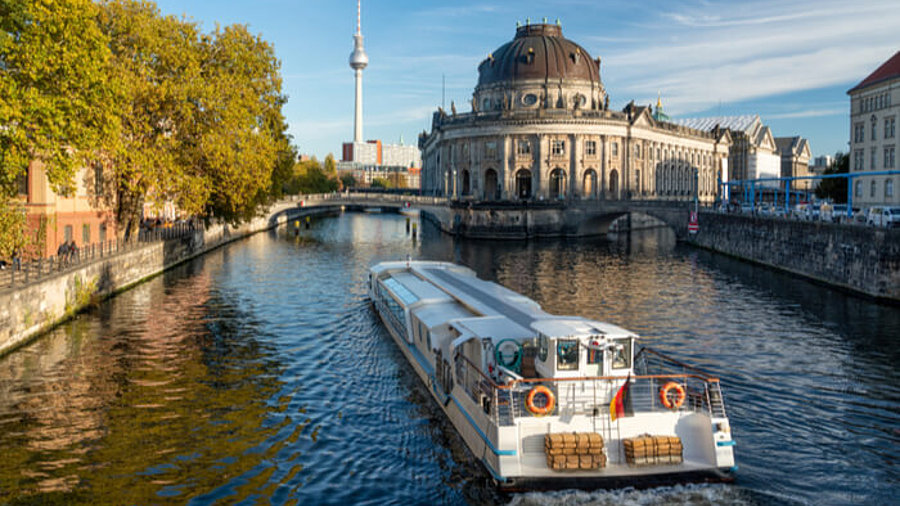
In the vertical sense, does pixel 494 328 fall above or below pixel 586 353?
above

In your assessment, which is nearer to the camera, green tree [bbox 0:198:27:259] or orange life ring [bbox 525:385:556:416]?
orange life ring [bbox 525:385:556:416]

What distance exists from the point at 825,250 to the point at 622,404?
134 feet

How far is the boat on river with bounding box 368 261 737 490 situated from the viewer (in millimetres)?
17844

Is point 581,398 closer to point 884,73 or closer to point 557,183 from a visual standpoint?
point 884,73

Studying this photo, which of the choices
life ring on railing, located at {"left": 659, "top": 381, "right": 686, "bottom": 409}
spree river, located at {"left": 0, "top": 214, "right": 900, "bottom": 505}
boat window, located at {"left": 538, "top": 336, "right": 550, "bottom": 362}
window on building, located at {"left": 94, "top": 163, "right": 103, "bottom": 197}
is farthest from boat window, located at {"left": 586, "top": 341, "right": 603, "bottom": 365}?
window on building, located at {"left": 94, "top": 163, "right": 103, "bottom": 197}

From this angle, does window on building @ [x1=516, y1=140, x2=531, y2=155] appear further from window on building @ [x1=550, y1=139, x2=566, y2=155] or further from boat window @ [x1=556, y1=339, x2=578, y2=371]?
boat window @ [x1=556, y1=339, x2=578, y2=371]

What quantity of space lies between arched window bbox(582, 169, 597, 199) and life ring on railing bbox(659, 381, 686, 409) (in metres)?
109

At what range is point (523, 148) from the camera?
402 ft

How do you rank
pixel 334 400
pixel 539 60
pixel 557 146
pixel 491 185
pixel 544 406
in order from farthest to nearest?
1. pixel 539 60
2. pixel 491 185
3. pixel 557 146
4. pixel 334 400
5. pixel 544 406

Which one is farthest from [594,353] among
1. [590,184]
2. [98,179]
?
[590,184]

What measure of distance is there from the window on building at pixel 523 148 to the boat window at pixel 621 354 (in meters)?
105

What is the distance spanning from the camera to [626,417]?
18.4m

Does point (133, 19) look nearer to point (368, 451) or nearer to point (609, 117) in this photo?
point (368, 451)

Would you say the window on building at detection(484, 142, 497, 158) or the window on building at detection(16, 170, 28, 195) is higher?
the window on building at detection(484, 142, 497, 158)
